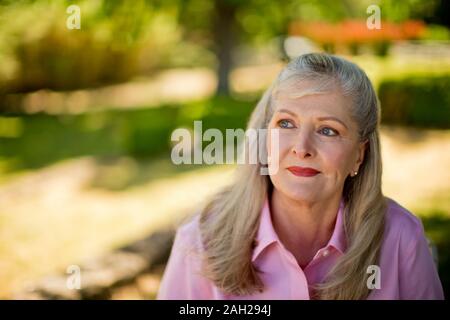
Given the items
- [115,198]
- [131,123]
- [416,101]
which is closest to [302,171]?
[115,198]

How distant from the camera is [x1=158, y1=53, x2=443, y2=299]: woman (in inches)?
70.5

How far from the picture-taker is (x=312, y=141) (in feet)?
5.82

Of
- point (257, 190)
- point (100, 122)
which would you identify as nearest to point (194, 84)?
point (100, 122)

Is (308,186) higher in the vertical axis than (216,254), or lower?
higher

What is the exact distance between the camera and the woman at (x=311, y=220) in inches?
70.5

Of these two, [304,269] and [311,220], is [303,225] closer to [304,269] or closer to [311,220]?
[311,220]

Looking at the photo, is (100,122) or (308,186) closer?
(308,186)

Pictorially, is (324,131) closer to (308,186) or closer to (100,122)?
(308,186)

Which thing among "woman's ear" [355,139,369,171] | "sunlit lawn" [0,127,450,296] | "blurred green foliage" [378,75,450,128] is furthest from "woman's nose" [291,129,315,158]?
"blurred green foliage" [378,75,450,128]

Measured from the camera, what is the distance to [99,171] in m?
8.09

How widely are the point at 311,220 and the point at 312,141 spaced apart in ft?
1.24

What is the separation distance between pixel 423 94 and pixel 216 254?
7267 millimetres

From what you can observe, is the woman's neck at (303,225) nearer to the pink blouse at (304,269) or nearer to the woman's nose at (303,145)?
the pink blouse at (304,269)

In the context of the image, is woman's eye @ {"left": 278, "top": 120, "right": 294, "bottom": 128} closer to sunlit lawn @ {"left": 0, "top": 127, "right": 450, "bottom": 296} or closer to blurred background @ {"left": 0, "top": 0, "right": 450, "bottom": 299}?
blurred background @ {"left": 0, "top": 0, "right": 450, "bottom": 299}
